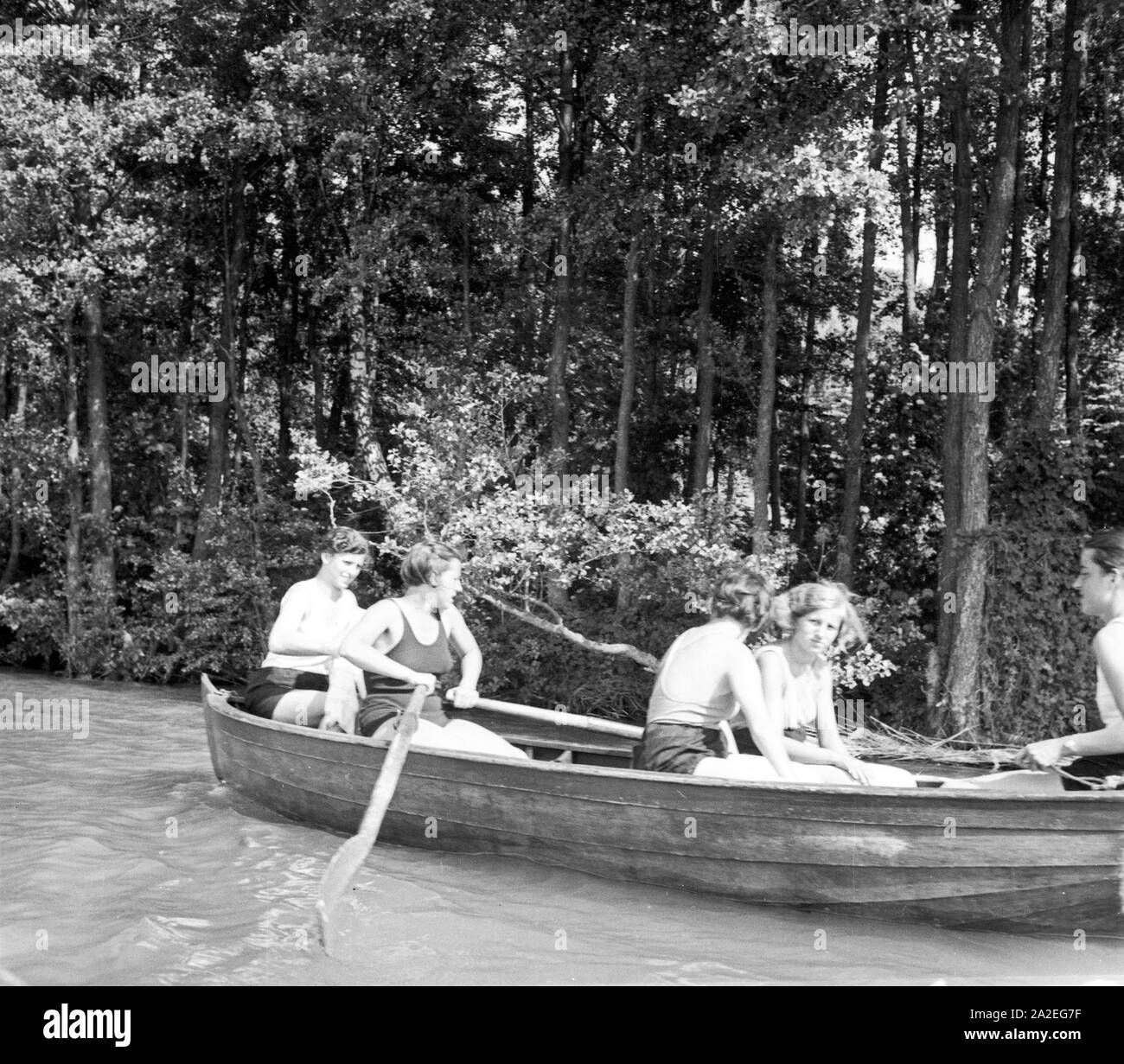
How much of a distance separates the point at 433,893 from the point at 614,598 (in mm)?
8691

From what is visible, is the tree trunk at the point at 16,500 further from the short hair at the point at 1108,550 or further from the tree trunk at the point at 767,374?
the short hair at the point at 1108,550

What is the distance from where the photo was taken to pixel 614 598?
47.6 ft

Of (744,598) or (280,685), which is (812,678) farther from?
(280,685)

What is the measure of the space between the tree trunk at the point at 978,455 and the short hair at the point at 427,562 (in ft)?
23.9

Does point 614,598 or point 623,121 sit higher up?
point 623,121

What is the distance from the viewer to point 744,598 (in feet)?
16.8

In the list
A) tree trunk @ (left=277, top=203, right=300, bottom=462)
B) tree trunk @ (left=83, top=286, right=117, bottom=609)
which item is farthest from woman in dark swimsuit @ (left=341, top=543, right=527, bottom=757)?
tree trunk @ (left=277, top=203, right=300, bottom=462)

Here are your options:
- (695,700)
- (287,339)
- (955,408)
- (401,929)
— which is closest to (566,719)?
(695,700)

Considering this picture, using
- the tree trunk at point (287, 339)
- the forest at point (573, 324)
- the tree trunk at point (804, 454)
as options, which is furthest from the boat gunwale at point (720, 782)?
the tree trunk at point (287, 339)

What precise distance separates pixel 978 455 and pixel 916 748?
3313mm

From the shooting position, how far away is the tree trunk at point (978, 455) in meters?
11.8
